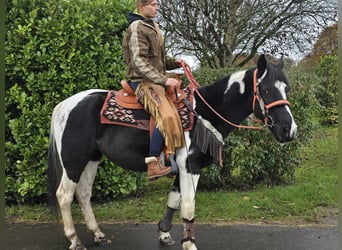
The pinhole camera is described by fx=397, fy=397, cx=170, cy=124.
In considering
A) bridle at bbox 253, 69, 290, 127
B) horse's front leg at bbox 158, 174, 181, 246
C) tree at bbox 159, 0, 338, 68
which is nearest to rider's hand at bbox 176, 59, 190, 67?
bridle at bbox 253, 69, 290, 127

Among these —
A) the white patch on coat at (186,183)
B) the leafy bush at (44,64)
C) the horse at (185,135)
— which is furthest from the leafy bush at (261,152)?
the white patch on coat at (186,183)

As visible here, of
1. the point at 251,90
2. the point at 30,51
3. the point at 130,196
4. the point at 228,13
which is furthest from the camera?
the point at 228,13

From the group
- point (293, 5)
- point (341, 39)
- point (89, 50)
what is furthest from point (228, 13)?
point (341, 39)

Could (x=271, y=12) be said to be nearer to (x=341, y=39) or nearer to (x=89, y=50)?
(x=89, y=50)

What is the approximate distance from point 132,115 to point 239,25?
11075 mm

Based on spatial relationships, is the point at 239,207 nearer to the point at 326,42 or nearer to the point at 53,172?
the point at 53,172

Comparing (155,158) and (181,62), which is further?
(181,62)

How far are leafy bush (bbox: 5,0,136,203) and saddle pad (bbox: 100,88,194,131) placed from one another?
5.18ft

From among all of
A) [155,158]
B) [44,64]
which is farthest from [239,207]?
[44,64]

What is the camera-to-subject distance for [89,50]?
574 cm

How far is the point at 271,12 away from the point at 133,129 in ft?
39.2

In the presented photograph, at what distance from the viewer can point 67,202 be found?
441 centimetres

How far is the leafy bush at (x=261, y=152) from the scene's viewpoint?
20.3ft

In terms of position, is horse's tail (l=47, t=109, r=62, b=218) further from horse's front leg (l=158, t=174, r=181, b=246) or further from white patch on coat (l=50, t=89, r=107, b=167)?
horse's front leg (l=158, t=174, r=181, b=246)
